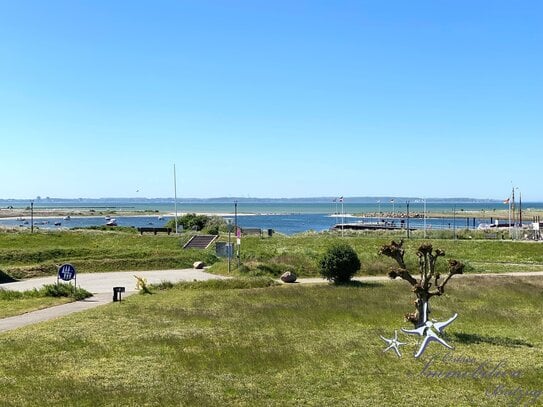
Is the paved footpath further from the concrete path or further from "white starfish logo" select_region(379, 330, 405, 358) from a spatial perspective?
"white starfish logo" select_region(379, 330, 405, 358)

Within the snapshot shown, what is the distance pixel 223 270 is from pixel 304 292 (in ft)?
36.8

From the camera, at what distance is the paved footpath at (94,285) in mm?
21328

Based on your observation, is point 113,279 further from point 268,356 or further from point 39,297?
point 268,356

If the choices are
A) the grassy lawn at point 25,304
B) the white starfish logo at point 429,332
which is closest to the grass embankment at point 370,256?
the grassy lawn at point 25,304

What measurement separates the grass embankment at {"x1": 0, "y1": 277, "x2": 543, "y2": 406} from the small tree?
20.2 feet

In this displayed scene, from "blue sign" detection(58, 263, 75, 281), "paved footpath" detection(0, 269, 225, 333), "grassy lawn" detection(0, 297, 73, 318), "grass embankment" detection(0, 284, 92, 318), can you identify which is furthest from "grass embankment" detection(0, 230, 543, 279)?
"grassy lawn" detection(0, 297, 73, 318)

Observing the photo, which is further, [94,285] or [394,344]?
[94,285]

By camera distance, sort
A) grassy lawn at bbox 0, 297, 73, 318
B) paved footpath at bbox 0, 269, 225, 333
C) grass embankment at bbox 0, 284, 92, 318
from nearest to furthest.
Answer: paved footpath at bbox 0, 269, 225, 333 → grassy lawn at bbox 0, 297, 73, 318 → grass embankment at bbox 0, 284, 92, 318

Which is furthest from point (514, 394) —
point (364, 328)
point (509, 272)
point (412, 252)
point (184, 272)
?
point (412, 252)

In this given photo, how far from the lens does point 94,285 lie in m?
32.3

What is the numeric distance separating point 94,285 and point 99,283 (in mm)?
969

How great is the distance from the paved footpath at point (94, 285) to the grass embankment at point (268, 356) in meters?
1.68

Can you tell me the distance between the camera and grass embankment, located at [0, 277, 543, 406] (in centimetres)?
1209

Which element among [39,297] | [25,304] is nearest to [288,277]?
[39,297]
